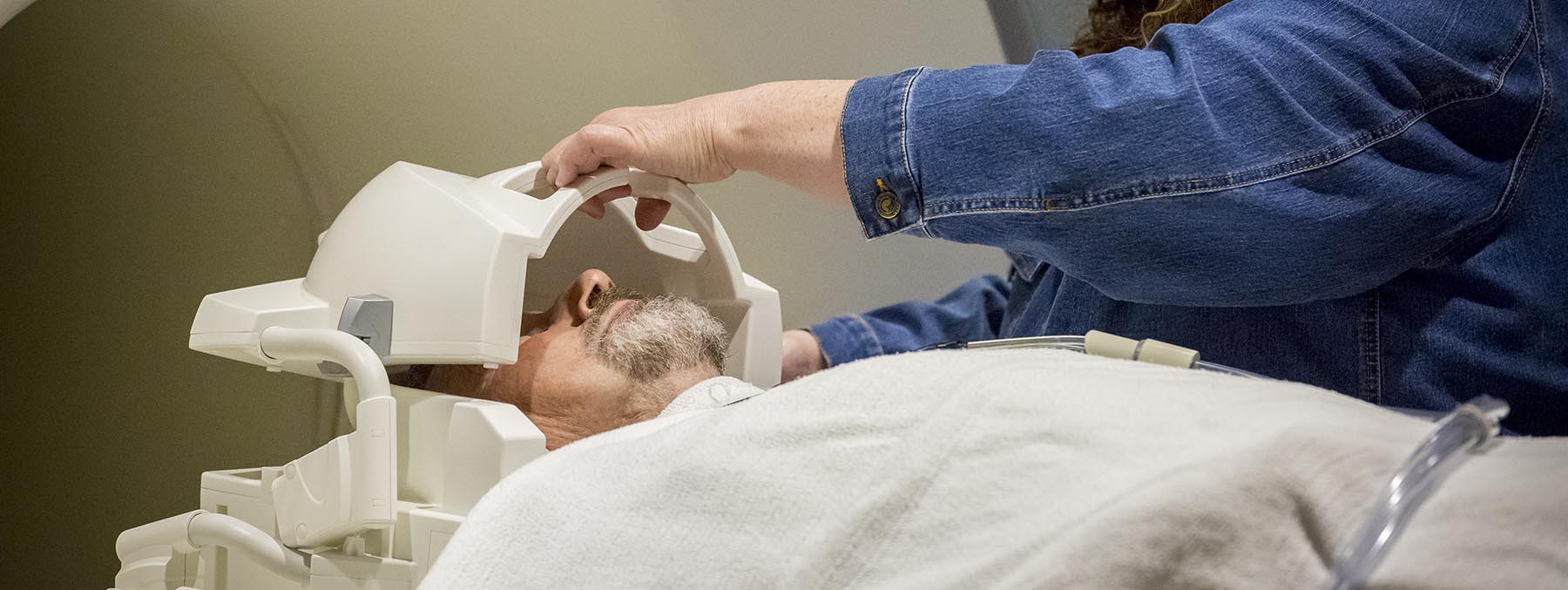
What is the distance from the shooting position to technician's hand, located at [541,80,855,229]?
1.00m

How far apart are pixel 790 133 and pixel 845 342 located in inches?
24.4

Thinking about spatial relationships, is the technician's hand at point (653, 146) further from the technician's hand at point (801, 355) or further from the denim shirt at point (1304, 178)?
the technician's hand at point (801, 355)

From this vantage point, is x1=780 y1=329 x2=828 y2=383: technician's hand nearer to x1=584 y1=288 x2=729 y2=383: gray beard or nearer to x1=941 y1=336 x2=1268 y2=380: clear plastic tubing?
x1=584 y1=288 x2=729 y2=383: gray beard

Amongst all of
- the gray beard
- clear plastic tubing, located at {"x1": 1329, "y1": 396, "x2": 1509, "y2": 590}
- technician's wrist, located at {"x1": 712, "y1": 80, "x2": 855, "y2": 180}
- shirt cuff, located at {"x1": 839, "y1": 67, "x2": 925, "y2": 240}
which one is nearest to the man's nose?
the gray beard

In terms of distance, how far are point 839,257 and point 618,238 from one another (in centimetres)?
57

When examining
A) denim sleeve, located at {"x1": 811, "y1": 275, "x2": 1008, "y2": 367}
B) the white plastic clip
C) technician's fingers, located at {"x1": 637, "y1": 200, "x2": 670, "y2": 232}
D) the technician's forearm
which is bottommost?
denim sleeve, located at {"x1": 811, "y1": 275, "x2": 1008, "y2": 367}

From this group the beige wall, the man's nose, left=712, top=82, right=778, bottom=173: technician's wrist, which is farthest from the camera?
the beige wall

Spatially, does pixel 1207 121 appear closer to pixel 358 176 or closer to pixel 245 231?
pixel 358 176

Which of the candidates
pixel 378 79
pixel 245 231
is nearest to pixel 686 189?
pixel 378 79

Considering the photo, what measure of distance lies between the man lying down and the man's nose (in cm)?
39

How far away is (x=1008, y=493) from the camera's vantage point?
528mm

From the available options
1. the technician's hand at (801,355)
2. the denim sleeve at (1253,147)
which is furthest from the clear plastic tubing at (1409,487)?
the technician's hand at (801,355)

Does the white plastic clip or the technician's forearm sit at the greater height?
the technician's forearm

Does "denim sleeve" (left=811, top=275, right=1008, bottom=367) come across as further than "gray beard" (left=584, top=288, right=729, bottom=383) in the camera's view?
Yes
